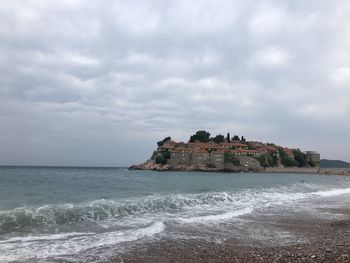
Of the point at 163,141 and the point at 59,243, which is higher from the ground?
the point at 163,141

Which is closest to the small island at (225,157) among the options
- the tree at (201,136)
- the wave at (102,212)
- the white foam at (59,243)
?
the tree at (201,136)

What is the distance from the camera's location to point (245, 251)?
446 inches

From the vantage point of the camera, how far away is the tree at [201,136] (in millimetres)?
162750

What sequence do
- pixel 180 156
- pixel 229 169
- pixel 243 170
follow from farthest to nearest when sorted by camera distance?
pixel 180 156, pixel 243 170, pixel 229 169

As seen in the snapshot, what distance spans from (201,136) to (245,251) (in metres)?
152

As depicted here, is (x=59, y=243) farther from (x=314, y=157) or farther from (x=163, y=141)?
(x=314, y=157)

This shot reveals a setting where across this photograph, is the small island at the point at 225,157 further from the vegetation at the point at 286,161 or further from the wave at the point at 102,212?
the wave at the point at 102,212

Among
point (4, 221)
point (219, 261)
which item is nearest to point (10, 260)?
point (219, 261)

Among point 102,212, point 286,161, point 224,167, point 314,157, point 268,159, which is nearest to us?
point 102,212

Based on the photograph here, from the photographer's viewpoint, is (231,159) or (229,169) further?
(231,159)

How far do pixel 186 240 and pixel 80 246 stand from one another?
3.48 m

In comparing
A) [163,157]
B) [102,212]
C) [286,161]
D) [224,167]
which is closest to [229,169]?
[224,167]

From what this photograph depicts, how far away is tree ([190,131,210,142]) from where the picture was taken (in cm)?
16275

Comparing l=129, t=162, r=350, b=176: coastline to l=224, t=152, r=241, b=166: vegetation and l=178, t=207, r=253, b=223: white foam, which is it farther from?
l=178, t=207, r=253, b=223: white foam
